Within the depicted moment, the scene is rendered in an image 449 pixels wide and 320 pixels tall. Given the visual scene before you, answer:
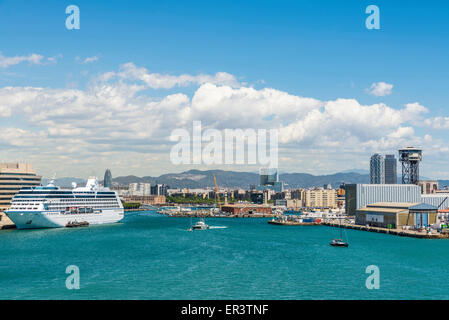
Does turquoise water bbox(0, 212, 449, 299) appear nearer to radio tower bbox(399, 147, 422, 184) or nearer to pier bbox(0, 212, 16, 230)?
pier bbox(0, 212, 16, 230)

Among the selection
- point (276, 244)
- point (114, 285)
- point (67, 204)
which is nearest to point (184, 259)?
point (114, 285)

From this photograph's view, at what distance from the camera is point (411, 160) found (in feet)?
240

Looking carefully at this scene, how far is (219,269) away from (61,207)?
34224 mm

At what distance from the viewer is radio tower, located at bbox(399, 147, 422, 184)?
7250cm

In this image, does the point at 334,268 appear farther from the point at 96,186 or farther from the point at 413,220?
the point at 96,186

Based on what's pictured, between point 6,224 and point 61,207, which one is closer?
point 6,224

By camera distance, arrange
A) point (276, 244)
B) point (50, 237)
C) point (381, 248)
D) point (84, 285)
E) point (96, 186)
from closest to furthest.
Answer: point (84, 285), point (381, 248), point (276, 244), point (50, 237), point (96, 186)

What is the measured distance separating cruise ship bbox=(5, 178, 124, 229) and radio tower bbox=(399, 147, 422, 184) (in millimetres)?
45618

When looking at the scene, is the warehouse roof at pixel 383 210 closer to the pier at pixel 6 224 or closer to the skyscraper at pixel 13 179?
the pier at pixel 6 224

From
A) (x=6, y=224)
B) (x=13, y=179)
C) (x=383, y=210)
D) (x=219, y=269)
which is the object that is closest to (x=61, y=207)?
(x=6, y=224)

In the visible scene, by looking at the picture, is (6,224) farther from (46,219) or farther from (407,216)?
(407,216)

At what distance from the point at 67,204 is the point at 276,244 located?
93.0 ft

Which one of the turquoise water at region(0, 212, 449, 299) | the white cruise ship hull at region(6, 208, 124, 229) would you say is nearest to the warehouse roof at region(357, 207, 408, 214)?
the turquoise water at region(0, 212, 449, 299)
